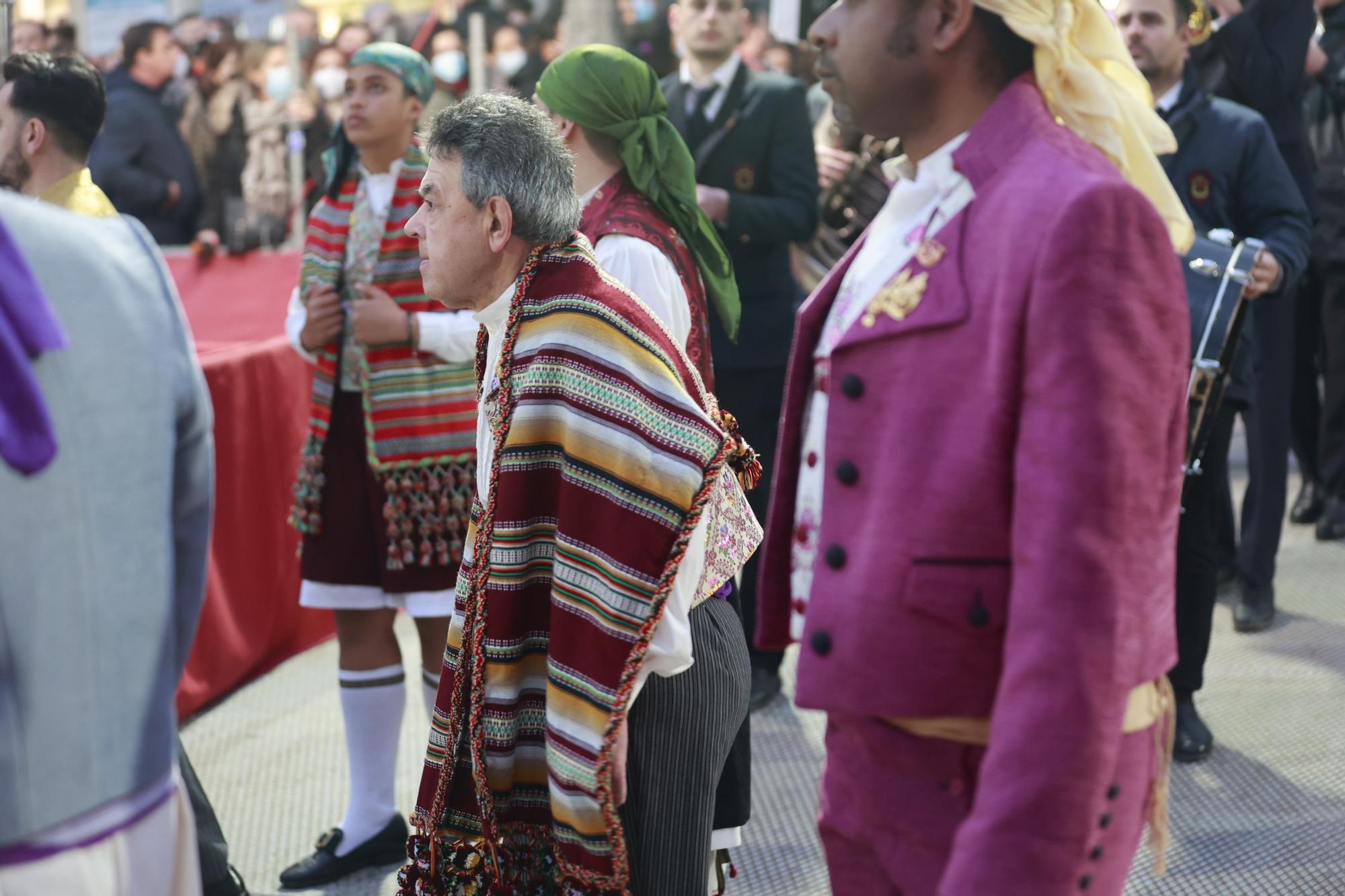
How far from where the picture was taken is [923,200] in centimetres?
158

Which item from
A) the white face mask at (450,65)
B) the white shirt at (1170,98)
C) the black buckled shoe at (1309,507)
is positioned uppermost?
the white shirt at (1170,98)

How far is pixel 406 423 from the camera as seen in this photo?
336 centimetres

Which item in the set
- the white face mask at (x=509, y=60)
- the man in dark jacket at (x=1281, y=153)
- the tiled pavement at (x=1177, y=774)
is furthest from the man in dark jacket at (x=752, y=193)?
the white face mask at (x=509, y=60)

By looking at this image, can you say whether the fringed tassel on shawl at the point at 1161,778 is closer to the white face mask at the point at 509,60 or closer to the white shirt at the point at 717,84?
the white shirt at the point at 717,84

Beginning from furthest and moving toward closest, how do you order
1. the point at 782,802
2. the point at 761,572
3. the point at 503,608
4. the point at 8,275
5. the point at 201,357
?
the point at 201,357 < the point at 782,802 < the point at 503,608 < the point at 761,572 < the point at 8,275

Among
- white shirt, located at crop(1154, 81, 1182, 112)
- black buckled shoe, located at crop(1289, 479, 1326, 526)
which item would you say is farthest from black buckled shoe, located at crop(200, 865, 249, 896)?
black buckled shoe, located at crop(1289, 479, 1326, 526)

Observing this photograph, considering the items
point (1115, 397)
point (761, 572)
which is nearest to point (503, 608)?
point (761, 572)

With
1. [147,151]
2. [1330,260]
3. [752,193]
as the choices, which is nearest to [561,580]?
[752,193]

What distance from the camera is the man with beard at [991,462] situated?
1.33 metres

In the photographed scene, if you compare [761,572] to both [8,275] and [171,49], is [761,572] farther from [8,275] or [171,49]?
[171,49]

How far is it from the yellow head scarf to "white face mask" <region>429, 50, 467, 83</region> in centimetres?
921

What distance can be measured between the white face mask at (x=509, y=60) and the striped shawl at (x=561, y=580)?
9.07 meters

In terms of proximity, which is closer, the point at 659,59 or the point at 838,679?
the point at 838,679

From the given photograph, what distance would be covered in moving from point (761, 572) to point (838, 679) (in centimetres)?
25
